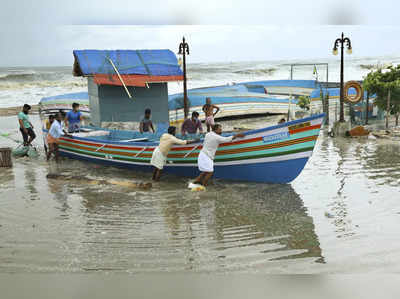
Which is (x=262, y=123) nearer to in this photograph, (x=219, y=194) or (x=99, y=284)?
(x=219, y=194)

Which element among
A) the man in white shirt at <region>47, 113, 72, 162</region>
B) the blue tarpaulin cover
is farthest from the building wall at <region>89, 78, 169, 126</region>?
the man in white shirt at <region>47, 113, 72, 162</region>

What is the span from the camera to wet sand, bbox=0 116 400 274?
18.7 feet

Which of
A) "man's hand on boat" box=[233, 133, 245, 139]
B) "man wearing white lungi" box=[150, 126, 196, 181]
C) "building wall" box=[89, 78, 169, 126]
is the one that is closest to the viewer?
"man's hand on boat" box=[233, 133, 245, 139]

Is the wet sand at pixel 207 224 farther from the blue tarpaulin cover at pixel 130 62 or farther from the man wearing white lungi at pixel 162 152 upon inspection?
the blue tarpaulin cover at pixel 130 62

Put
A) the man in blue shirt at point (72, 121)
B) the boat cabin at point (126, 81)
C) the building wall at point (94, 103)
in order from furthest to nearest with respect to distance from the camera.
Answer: the building wall at point (94, 103), the boat cabin at point (126, 81), the man in blue shirt at point (72, 121)

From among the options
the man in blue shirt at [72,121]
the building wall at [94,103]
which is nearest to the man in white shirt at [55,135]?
the man in blue shirt at [72,121]

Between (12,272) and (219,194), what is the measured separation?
4.51 meters

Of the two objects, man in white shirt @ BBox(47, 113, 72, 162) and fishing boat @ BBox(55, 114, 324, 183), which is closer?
fishing boat @ BBox(55, 114, 324, 183)

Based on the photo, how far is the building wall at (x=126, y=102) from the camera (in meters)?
15.0

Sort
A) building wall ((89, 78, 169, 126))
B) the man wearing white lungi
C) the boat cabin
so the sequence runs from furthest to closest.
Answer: building wall ((89, 78, 169, 126)) → the boat cabin → the man wearing white lungi

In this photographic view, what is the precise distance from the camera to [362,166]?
11.2 m

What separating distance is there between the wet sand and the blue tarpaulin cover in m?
4.59

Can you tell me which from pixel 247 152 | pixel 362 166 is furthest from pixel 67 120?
pixel 362 166

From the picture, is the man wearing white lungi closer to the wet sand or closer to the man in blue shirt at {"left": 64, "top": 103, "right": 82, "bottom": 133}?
the wet sand
